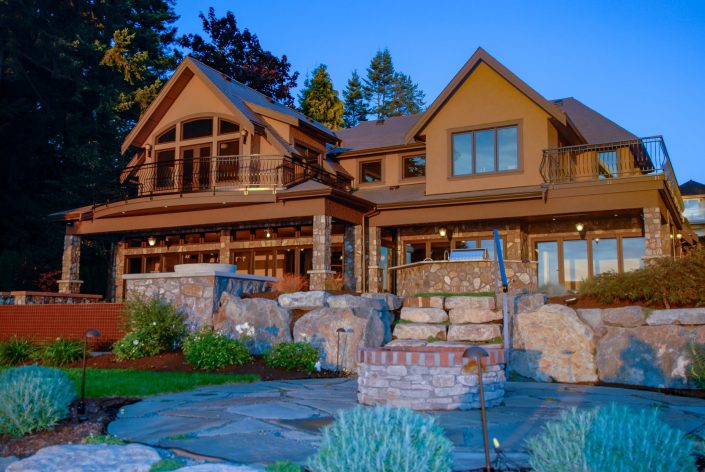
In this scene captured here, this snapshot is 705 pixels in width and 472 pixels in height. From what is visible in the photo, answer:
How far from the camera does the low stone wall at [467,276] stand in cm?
1573

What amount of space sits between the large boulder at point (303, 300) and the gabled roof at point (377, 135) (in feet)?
32.9

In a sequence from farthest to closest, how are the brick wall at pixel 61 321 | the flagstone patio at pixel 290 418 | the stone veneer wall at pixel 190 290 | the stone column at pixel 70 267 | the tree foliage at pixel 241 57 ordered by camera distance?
the tree foliage at pixel 241 57
the stone column at pixel 70 267
the brick wall at pixel 61 321
the stone veneer wall at pixel 190 290
the flagstone patio at pixel 290 418

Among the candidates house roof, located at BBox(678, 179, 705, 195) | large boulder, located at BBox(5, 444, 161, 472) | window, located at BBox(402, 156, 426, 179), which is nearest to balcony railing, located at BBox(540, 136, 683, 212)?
window, located at BBox(402, 156, 426, 179)

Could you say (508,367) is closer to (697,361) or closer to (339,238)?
(697,361)

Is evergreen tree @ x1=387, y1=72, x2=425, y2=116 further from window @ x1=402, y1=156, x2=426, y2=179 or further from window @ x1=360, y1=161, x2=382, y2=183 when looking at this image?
window @ x1=402, y1=156, x2=426, y2=179

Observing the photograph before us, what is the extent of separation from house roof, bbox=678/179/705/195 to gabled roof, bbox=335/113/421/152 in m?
21.7

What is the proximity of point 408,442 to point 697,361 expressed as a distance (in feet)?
24.3

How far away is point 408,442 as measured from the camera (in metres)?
3.54

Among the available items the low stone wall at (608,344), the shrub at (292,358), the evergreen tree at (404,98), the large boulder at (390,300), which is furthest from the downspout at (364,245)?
the evergreen tree at (404,98)

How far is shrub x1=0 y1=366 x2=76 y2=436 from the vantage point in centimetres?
568

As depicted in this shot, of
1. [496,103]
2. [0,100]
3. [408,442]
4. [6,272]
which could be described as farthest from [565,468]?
[0,100]

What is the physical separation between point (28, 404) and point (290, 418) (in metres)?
2.38

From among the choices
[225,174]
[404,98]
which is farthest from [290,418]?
[404,98]

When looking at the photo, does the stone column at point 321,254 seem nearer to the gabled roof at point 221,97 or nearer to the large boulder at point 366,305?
the gabled roof at point 221,97
